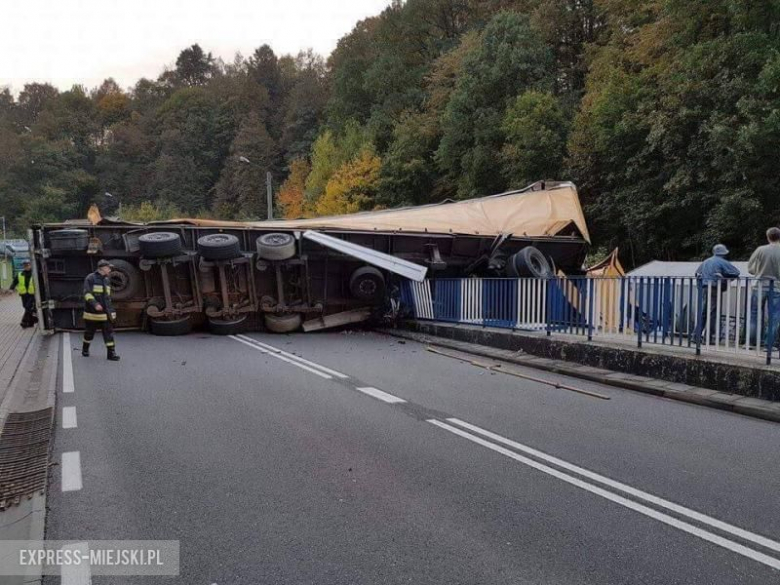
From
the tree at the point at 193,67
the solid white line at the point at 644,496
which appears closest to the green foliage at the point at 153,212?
the tree at the point at 193,67

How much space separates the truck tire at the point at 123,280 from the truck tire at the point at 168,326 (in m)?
0.87

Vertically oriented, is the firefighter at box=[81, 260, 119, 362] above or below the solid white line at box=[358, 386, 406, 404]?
above

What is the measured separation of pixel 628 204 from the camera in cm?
2289

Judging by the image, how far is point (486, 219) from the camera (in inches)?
681

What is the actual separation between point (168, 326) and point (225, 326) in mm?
1325

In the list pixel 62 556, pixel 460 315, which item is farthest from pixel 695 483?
pixel 460 315

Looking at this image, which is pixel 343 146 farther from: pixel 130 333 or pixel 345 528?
pixel 345 528

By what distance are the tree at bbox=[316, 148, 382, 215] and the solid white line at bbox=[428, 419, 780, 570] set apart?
37209 millimetres

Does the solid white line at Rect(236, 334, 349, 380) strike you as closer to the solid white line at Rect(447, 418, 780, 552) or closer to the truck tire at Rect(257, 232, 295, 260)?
the truck tire at Rect(257, 232, 295, 260)

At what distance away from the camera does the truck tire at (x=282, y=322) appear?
49.5ft

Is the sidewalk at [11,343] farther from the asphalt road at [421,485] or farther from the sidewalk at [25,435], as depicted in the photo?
the asphalt road at [421,485]

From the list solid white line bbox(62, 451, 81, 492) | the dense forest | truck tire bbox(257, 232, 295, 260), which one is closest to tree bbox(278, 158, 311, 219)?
the dense forest

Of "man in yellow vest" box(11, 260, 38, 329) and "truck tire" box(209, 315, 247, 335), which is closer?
"truck tire" box(209, 315, 247, 335)

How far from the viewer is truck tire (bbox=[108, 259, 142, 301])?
13867 mm
